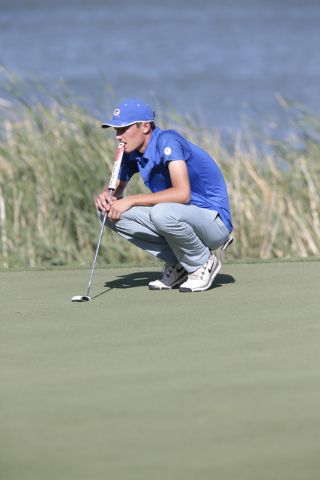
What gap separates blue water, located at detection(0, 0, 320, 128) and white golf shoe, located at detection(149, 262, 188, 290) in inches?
558

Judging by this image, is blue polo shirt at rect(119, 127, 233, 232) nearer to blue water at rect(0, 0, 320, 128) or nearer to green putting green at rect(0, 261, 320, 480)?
green putting green at rect(0, 261, 320, 480)

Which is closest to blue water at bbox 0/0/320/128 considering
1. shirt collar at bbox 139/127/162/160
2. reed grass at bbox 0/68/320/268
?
reed grass at bbox 0/68/320/268

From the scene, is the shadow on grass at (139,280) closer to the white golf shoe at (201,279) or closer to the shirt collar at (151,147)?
the white golf shoe at (201,279)

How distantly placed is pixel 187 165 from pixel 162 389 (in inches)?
64.6

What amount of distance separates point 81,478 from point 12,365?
725 millimetres

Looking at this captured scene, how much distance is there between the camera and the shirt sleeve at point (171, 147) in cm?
281

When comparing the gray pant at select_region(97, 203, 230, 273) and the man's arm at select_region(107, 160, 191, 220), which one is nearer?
the man's arm at select_region(107, 160, 191, 220)

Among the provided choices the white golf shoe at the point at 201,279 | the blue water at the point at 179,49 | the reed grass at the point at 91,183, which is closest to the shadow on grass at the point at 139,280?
the white golf shoe at the point at 201,279

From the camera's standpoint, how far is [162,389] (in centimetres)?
155

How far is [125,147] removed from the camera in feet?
9.76

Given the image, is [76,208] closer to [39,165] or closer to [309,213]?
[39,165]

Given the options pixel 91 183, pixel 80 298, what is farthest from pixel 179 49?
pixel 80 298

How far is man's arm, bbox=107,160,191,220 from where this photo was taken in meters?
2.82

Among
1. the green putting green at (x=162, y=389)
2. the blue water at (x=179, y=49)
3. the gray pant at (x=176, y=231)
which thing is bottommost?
the green putting green at (x=162, y=389)
